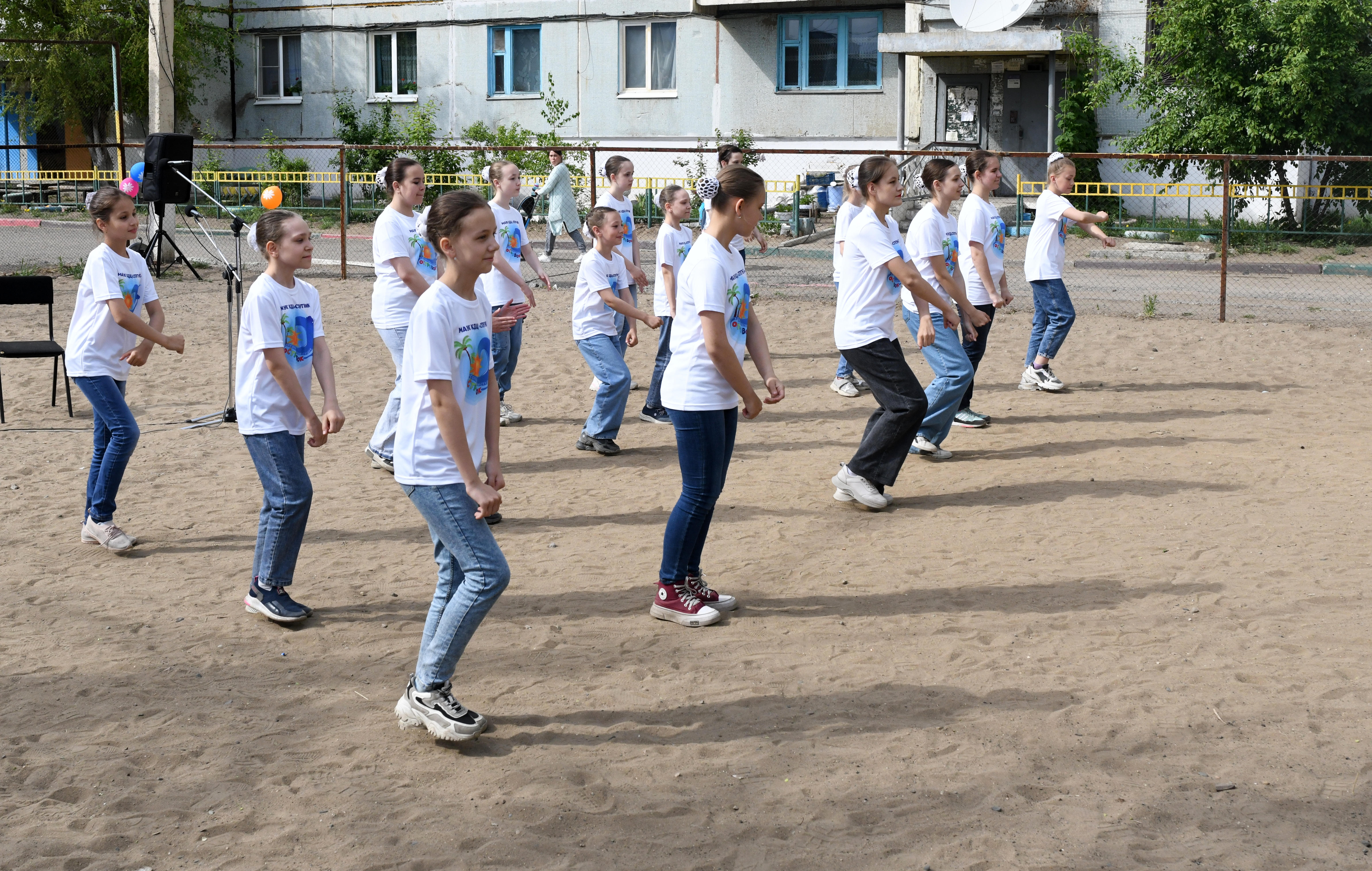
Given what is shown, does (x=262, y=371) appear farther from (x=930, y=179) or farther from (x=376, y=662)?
(x=930, y=179)

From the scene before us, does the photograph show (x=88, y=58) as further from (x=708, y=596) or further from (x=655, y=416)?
(x=708, y=596)

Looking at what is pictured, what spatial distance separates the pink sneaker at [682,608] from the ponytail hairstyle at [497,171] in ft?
13.5

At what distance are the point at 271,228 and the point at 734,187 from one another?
1933 millimetres

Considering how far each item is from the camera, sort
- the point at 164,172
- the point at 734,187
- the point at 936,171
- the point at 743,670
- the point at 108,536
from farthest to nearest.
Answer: the point at 164,172
the point at 936,171
the point at 108,536
the point at 734,187
the point at 743,670

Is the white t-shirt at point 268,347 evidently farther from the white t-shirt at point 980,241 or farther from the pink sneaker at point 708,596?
the white t-shirt at point 980,241

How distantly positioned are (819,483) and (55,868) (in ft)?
17.1

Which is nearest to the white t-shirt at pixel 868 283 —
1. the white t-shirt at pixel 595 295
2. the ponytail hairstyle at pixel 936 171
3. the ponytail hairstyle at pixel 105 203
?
the ponytail hairstyle at pixel 936 171

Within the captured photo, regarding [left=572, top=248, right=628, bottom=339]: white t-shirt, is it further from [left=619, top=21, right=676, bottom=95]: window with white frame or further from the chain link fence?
[left=619, top=21, right=676, bottom=95]: window with white frame

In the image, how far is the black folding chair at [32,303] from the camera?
1002cm

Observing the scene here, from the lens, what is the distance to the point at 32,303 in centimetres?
1073

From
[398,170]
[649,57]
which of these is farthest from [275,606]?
[649,57]

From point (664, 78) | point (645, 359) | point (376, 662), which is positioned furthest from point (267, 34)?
point (376, 662)

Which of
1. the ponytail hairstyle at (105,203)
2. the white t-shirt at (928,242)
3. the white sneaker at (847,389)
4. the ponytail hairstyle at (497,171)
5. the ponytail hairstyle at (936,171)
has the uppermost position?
the ponytail hairstyle at (497,171)

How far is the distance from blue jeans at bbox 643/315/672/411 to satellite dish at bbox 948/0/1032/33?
16.9m
